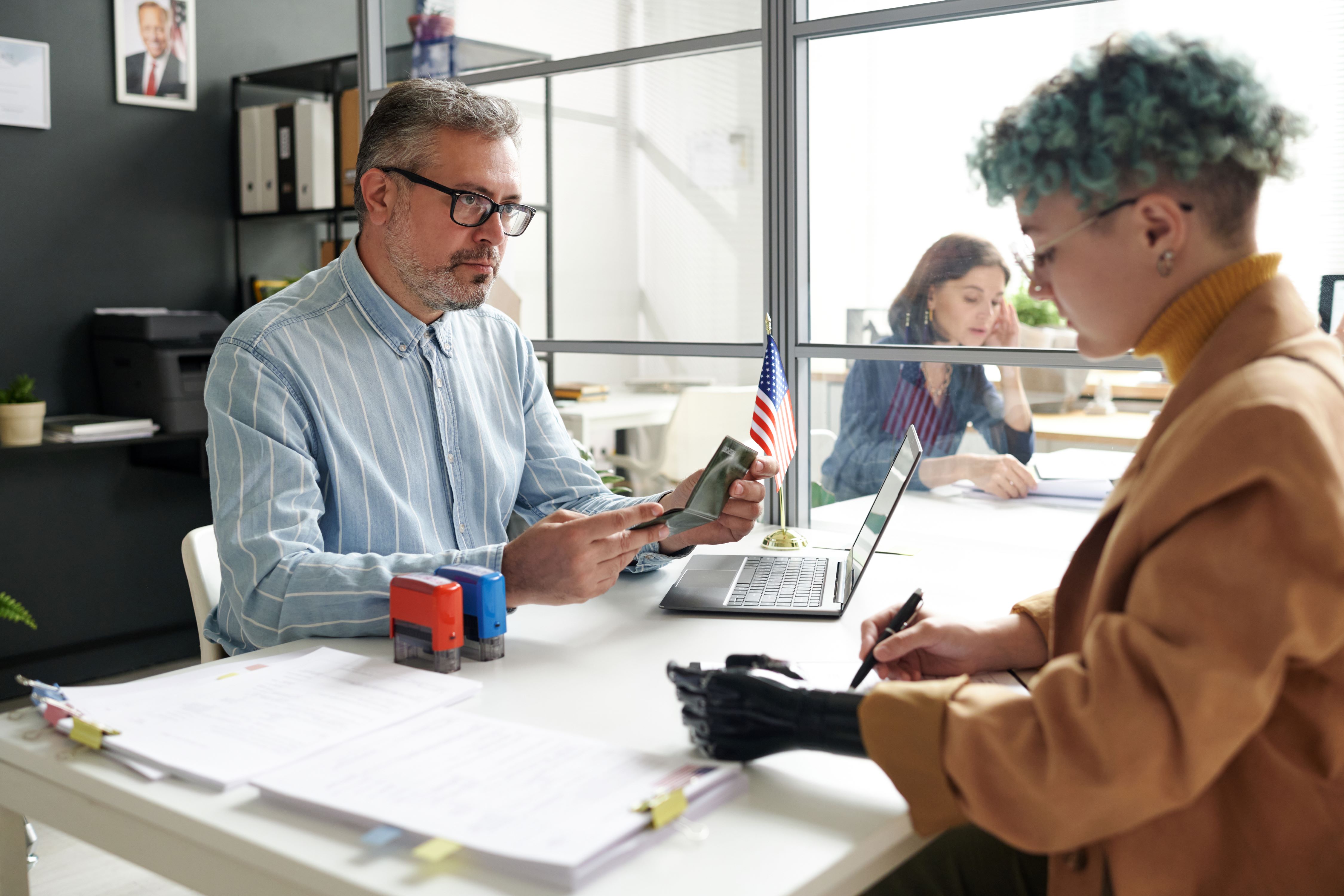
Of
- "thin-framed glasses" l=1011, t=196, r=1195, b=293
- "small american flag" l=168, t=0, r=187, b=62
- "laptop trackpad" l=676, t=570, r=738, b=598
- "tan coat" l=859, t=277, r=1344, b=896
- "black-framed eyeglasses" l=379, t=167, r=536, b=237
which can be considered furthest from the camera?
"small american flag" l=168, t=0, r=187, b=62

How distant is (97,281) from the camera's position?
362 centimetres

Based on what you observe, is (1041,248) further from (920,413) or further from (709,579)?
(920,413)

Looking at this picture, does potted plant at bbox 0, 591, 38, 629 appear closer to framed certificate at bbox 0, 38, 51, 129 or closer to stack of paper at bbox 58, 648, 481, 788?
framed certificate at bbox 0, 38, 51, 129

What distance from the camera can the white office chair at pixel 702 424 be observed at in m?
2.94

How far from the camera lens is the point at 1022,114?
0.85 meters

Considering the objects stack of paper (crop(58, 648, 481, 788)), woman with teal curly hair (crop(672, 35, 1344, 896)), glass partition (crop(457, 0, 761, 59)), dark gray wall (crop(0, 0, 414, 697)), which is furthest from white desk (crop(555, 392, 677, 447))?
woman with teal curly hair (crop(672, 35, 1344, 896))

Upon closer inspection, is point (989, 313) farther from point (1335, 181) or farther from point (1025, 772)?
point (1025, 772)

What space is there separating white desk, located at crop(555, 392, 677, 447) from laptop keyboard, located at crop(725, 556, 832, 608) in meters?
1.79

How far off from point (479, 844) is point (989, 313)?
1.58m

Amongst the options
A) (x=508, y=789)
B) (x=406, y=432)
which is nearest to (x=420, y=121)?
(x=406, y=432)

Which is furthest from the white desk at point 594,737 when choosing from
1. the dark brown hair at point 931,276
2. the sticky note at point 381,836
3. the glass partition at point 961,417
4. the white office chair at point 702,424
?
the white office chair at point 702,424

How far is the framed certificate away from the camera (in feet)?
10.9

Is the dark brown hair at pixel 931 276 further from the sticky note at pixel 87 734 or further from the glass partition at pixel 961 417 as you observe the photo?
the sticky note at pixel 87 734

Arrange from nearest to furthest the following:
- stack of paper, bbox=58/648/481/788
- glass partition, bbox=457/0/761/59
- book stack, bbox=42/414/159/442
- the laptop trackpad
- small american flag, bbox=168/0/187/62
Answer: stack of paper, bbox=58/648/481/788
the laptop trackpad
glass partition, bbox=457/0/761/59
book stack, bbox=42/414/159/442
small american flag, bbox=168/0/187/62
